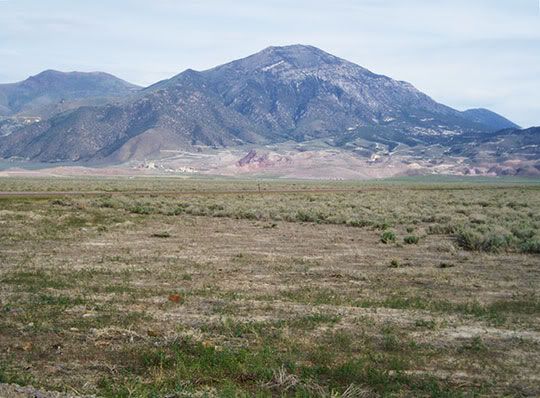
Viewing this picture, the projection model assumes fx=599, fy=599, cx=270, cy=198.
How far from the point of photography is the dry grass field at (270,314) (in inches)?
358

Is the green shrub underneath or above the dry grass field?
above

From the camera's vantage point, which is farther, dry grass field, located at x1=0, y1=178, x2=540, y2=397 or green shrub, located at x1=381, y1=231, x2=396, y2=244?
green shrub, located at x1=381, y1=231, x2=396, y2=244

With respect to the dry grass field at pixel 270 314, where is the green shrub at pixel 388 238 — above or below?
above

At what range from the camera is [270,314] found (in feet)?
42.6

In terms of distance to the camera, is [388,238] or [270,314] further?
[388,238]

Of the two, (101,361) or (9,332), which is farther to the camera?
(9,332)

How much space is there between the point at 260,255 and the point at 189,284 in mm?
6086

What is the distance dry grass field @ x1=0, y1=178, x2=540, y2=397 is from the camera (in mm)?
9094

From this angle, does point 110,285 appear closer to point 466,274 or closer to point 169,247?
point 169,247

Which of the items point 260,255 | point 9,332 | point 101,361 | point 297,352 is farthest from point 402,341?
point 260,255

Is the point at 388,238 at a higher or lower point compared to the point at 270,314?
higher

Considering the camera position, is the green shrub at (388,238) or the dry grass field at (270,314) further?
the green shrub at (388,238)

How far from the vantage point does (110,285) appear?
15742 mm

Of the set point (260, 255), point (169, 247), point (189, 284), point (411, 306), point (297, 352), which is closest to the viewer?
point (297, 352)
